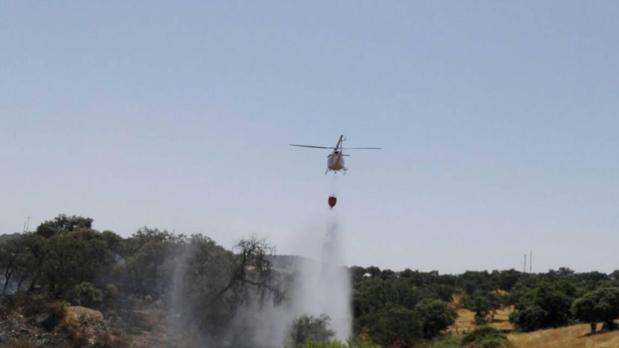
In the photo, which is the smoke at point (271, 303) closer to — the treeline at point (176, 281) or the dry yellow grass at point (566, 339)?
the treeline at point (176, 281)

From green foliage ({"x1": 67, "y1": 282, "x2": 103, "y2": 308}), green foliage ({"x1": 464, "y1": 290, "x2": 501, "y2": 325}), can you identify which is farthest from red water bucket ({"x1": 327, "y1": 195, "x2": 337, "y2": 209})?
green foliage ({"x1": 464, "y1": 290, "x2": 501, "y2": 325})

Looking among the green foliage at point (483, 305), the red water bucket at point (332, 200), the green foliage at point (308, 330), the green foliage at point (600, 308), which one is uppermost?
the red water bucket at point (332, 200)

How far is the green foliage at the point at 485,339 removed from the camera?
158 feet

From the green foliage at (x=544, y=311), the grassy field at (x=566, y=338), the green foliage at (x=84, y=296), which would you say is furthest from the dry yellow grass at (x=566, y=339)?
the green foliage at (x=84, y=296)

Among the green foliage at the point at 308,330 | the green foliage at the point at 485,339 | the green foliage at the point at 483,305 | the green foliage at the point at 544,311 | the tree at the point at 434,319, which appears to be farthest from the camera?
the green foliage at the point at 483,305

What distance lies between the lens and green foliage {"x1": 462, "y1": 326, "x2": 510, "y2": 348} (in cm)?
4809

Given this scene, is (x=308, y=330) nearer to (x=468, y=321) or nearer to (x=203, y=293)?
(x=203, y=293)

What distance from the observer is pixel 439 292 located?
9944 cm

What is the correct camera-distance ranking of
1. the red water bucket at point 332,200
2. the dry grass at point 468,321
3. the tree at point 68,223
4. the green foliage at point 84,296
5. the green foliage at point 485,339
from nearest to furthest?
1. the red water bucket at point 332,200
2. the green foliage at point 485,339
3. the green foliage at point 84,296
4. the dry grass at point 468,321
5. the tree at point 68,223

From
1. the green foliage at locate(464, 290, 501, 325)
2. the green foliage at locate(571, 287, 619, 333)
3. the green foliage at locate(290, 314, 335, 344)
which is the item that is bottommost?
the green foliage at locate(290, 314, 335, 344)

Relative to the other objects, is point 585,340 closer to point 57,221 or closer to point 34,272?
point 34,272

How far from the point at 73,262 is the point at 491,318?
5039 centimetres

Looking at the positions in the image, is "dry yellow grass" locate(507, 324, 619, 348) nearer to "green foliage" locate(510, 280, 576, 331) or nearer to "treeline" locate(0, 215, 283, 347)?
"green foliage" locate(510, 280, 576, 331)

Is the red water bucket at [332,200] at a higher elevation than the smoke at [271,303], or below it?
higher
